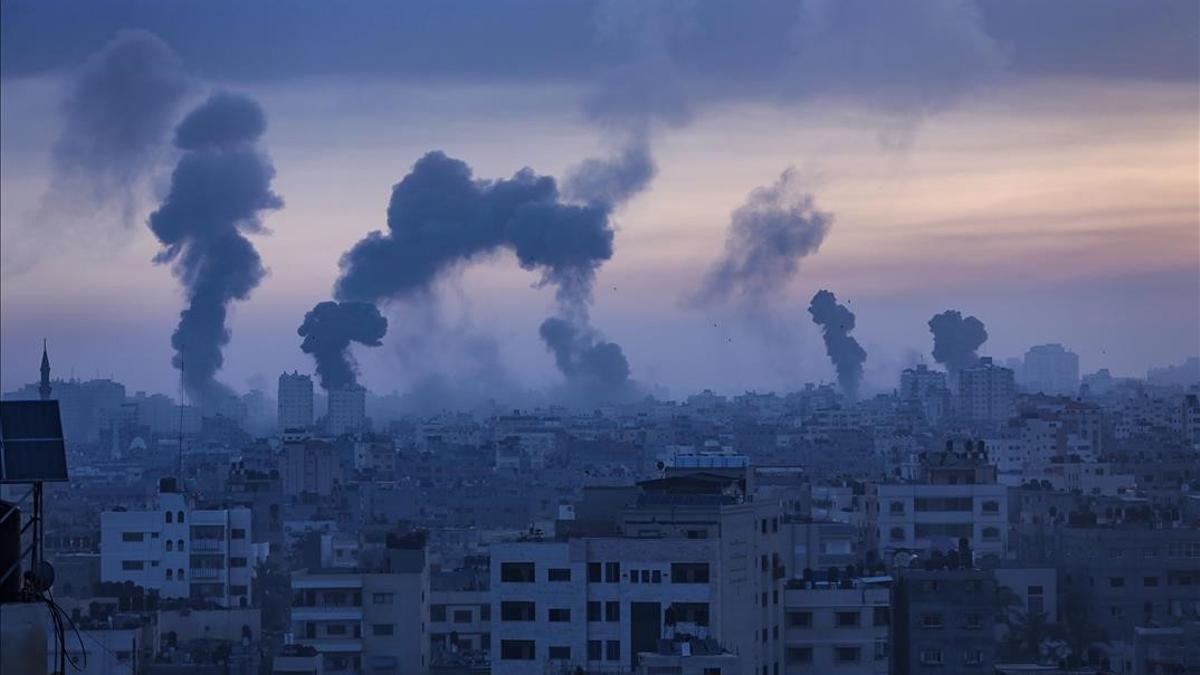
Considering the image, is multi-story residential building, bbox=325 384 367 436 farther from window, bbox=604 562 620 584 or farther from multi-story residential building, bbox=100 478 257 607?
window, bbox=604 562 620 584

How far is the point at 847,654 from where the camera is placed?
21.7m

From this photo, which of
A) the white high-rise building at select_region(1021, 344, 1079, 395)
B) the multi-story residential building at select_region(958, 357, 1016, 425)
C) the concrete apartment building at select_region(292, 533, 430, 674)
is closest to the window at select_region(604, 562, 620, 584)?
the concrete apartment building at select_region(292, 533, 430, 674)

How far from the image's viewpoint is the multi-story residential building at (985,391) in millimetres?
111938

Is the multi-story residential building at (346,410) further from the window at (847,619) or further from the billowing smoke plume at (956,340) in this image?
the window at (847,619)

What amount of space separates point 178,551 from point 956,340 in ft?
296

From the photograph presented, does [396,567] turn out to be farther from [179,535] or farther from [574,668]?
[179,535]

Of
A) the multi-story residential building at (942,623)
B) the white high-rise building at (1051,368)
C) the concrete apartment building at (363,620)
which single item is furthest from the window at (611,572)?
the white high-rise building at (1051,368)

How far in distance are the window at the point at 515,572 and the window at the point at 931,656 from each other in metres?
4.28

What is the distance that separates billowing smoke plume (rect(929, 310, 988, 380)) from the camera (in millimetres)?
122000

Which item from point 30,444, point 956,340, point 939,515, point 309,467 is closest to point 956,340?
point 956,340

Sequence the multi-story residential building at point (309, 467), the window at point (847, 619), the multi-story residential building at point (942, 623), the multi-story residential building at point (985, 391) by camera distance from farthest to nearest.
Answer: the multi-story residential building at point (985, 391) < the multi-story residential building at point (309, 467) < the multi-story residential building at point (942, 623) < the window at point (847, 619)

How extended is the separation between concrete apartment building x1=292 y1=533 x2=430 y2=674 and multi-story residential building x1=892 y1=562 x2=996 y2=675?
17.4 feet

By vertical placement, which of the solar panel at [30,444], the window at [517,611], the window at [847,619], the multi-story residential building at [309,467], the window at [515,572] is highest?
the multi-story residential building at [309,467]

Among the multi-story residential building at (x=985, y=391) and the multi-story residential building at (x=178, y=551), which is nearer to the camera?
the multi-story residential building at (x=178, y=551)
